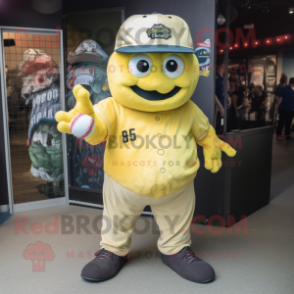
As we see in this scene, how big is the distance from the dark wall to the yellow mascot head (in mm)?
1749

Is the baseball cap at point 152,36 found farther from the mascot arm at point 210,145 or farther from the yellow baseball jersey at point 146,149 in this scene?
the mascot arm at point 210,145

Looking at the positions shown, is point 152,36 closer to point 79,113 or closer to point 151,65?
point 151,65

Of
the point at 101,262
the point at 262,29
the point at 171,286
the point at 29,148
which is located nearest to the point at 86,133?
the point at 101,262

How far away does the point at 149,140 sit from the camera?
2.14 m

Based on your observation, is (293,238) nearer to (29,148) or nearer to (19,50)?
(29,148)

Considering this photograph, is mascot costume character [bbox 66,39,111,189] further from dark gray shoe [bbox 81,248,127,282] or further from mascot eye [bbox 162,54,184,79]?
mascot eye [bbox 162,54,184,79]

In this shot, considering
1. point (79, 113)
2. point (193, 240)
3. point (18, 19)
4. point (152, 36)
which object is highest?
point (18, 19)

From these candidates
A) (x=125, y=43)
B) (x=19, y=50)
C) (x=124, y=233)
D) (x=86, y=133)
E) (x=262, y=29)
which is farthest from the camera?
(x=262, y=29)

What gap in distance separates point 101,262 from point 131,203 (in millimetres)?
453

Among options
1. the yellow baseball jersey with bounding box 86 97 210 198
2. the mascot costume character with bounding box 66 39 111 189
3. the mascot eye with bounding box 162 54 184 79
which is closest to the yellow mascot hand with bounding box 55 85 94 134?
the yellow baseball jersey with bounding box 86 97 210 198

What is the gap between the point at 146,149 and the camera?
6.98 feet

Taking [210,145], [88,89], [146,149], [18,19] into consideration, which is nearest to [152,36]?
[146,149]

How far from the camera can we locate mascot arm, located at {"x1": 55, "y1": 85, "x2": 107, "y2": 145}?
185 centimetres

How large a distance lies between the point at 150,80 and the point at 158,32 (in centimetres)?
28
